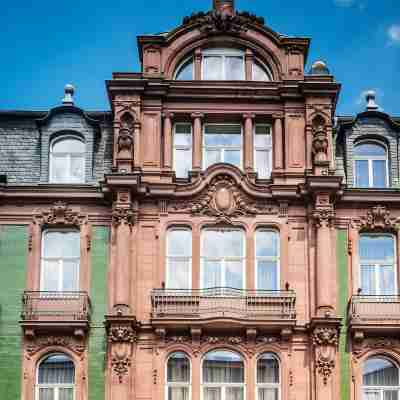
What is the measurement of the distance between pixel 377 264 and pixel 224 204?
6016 mm

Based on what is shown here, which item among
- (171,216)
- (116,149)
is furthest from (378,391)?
(116,149)

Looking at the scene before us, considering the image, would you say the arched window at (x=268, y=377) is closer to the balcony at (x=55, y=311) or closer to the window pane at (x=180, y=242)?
the window pane at (x=180, y=242)

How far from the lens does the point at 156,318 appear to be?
44.2 meters

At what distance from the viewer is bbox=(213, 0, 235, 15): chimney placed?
161ft

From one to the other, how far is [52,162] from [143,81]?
4614 mm

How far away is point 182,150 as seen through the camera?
156ft

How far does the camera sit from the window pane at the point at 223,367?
146 feet

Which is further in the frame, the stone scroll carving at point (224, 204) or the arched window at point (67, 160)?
the arched window at point (67, 160)

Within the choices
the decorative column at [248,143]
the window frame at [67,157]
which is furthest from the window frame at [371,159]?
the window frame at [67,157]

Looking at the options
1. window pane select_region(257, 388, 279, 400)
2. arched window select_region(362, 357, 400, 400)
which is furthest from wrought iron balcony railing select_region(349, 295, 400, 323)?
window pane select_region(257, 388, 279, 400)

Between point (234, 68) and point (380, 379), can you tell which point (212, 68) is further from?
point (380, 379)

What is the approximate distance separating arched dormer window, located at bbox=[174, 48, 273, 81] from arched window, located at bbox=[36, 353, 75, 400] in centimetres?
1192

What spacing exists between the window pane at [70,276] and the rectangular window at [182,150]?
514 centimetres

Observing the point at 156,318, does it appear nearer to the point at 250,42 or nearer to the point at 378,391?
the point at 378,391
